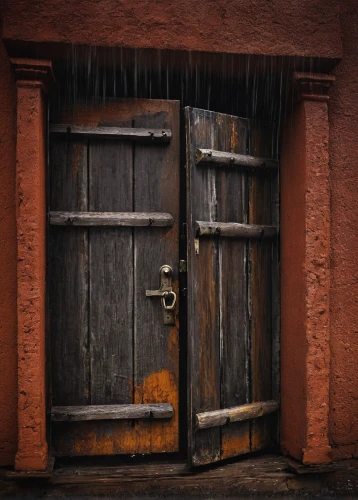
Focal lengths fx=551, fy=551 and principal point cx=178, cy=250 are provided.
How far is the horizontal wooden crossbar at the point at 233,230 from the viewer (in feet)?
10.4

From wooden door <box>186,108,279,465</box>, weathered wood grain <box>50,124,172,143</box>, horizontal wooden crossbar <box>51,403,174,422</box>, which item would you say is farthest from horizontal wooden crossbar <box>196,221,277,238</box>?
horizontal wooden crossbar <box>51,403,174,422</box>

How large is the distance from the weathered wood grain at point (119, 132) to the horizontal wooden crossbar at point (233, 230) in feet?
1.84

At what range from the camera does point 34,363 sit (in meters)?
2.87

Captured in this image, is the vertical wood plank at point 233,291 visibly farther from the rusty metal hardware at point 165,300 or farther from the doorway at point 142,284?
the rusty metal hardware at point 165,300

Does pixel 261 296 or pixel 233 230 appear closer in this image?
pixel 233 230

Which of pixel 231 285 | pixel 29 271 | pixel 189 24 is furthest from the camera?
pixel 231 285

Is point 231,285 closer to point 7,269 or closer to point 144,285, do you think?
point 144,285

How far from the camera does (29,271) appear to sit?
286 centimetres

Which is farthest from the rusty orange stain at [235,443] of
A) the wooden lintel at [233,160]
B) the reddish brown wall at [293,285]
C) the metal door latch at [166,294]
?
the wooden lintel at [233,160]

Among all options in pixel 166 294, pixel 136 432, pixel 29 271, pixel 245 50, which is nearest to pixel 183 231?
pixel 166 294

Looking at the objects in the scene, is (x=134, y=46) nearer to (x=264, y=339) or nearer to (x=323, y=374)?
(x=264, y=339)

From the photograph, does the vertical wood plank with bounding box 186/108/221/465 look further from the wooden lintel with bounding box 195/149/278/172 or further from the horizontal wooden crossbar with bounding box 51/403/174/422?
the horizontal wooden crossbar with bounding box 51/403/174/422

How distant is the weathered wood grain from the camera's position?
10.3 feet

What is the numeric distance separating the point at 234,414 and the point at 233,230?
3.57 feet
